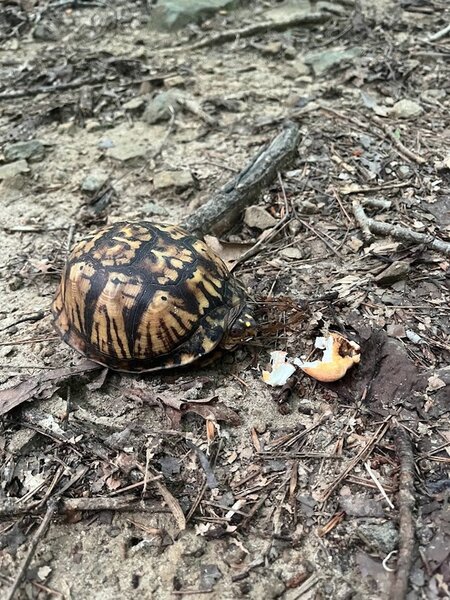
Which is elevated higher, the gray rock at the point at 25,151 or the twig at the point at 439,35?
the gray rock at the point at 25,151

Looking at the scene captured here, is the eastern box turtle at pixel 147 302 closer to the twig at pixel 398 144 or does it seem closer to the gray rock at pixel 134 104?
the twig at pixel 398 144

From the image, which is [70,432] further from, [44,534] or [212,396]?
[212,396]

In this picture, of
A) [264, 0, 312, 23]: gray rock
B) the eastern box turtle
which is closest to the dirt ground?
the eastern box turtle

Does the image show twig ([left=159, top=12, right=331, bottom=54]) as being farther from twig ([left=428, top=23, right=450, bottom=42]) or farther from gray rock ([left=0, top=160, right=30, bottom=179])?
gray rock ([left=0, top=160, right=30, bottom=179])

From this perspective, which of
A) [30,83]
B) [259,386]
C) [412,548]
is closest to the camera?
[412,548]

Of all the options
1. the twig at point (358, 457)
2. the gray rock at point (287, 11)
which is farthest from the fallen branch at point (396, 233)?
the gray rock at point (287, 11)

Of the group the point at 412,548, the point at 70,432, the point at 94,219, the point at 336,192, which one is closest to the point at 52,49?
the point at 94,219
